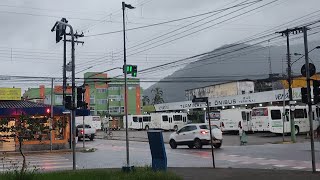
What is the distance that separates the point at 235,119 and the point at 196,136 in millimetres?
19992

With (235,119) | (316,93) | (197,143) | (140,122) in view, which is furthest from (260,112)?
(140,122)

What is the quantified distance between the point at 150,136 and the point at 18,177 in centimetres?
562

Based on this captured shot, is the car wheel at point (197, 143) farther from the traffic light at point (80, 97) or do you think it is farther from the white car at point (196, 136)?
the traffic light at point (80, 97)

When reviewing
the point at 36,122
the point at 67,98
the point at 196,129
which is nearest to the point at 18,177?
the point at 36,122

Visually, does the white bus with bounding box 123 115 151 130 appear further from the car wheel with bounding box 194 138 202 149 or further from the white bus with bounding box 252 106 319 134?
Result: the car wheel with bounding box 194 138 202 149

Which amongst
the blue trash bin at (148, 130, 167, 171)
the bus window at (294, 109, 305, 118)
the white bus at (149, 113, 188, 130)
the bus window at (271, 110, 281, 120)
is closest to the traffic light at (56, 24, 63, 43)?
the blue trash bin at (148, 130, 167, 171)

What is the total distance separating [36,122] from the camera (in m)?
15.7

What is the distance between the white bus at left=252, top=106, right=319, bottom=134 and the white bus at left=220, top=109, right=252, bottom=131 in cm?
154

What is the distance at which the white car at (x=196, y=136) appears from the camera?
32.1m

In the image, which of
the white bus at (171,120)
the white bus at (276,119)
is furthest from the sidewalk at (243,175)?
the white bus at (171,120)

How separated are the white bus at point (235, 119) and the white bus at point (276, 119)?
1544mm

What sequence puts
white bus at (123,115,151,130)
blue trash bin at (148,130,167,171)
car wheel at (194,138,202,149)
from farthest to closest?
1. white bus at (123,115,151,130)
2. car wheel at (194,138,202,149)
3. blue trash bin at (148,130,167,171)

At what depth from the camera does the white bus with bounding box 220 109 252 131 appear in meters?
50.6

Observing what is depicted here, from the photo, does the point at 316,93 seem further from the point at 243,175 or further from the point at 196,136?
the point at 196,136
